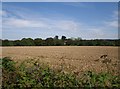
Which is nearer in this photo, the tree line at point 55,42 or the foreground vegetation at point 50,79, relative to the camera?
the foreground vegetation at point 50,79

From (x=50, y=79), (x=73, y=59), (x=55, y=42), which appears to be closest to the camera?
(x=50, y=79)

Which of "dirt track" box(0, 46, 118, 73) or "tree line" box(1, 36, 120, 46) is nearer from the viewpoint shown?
"dirt track" box(0, 46, 118, 73)

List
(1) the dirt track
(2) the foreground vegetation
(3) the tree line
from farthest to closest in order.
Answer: (3) the tree line → (1) the dirt track → (2) the foreground vegetation

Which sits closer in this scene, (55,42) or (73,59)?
(73,59)

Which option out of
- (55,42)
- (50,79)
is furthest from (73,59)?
(55,42)

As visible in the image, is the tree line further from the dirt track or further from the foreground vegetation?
the foreground vegetation

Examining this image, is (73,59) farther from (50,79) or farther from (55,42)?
(55,42)

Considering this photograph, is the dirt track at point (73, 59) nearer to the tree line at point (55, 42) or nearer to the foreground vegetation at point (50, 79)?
the foreground vegetation at point (50, 79)

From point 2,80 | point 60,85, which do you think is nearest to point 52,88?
point 60,85

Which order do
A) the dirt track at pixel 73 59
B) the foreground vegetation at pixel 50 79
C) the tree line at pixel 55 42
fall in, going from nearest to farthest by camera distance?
the foreground vegetation at pixel 50 79 → the dirt track at pixel 73 59 → the tree line at pixel 55 42

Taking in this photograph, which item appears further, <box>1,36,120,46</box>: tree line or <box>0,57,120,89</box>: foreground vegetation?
<box>1,36,120,46</box>: tree line

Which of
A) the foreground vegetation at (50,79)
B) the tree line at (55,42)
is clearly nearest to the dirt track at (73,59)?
the foreground vegetation at (50,79)

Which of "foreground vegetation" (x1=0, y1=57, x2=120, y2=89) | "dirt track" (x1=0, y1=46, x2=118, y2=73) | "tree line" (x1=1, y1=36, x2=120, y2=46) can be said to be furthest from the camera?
"tree line" (x1=1, y1=36, x2=120, y2=46)

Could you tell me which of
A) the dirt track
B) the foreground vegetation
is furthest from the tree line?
the foreground vegetation
